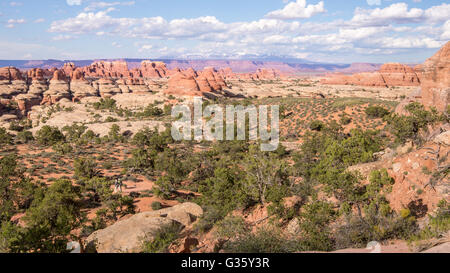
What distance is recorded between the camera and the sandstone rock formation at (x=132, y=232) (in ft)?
39.2

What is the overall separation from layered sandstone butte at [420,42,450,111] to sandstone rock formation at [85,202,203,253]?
26.0 m

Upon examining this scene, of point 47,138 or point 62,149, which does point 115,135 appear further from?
point 62,149

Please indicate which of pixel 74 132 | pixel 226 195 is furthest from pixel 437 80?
pixel 74 132

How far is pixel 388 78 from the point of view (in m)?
118

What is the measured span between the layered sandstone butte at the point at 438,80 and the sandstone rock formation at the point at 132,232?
2604 centimetres

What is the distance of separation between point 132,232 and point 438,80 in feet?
101

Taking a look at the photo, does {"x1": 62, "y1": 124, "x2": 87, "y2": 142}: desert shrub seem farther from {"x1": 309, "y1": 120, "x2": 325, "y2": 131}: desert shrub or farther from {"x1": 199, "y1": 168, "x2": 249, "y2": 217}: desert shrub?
{"x1": 309, "y1": 120, "x2": 325, "y2": 131}: desert shrub

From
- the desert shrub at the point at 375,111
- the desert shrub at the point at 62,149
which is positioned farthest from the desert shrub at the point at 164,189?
the desert shrub at the point at 375,111

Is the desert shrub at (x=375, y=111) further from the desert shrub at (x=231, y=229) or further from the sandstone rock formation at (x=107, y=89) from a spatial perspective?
the sandstone rock formation at (x=107, y=89)

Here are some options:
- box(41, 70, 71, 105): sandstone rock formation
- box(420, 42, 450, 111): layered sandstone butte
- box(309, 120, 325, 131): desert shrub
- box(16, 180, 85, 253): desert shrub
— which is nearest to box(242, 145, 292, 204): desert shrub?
box(16, 180, 85, 253): desert shrub
